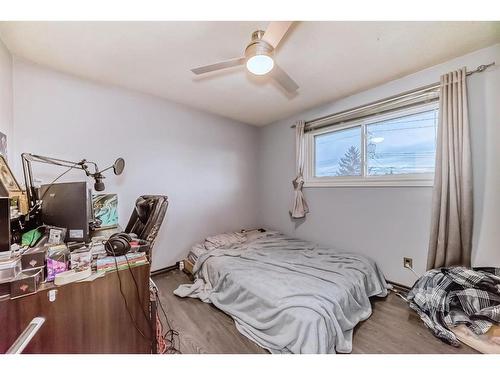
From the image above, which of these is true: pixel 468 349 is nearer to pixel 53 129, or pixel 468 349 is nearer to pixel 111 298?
pixel 111 298

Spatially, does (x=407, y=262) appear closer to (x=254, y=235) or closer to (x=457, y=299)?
(x=457, y=299)

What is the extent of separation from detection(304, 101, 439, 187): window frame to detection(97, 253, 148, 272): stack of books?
2.30 m

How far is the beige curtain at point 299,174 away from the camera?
9.42 ft

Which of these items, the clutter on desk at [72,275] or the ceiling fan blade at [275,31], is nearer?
the clutter on desk at [72,275]

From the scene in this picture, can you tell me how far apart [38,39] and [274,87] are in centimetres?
197

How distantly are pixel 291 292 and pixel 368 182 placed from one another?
1.57m

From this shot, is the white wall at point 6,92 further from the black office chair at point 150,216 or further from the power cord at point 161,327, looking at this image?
the power cord at point 161,327

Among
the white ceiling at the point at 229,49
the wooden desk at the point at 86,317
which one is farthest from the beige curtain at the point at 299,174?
the wooden desk at the point at 86,317

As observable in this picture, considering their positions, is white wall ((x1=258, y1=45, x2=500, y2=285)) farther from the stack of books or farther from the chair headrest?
the stack of books

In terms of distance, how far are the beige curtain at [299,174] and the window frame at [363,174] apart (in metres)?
0.08

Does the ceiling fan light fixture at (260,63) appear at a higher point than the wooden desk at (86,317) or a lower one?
higher

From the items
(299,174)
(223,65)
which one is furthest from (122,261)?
(299,174)

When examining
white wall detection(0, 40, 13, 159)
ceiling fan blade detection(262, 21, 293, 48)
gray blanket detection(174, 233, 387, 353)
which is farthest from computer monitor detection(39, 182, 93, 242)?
ceiling fan blade detection(262, 21, 293, 48)
